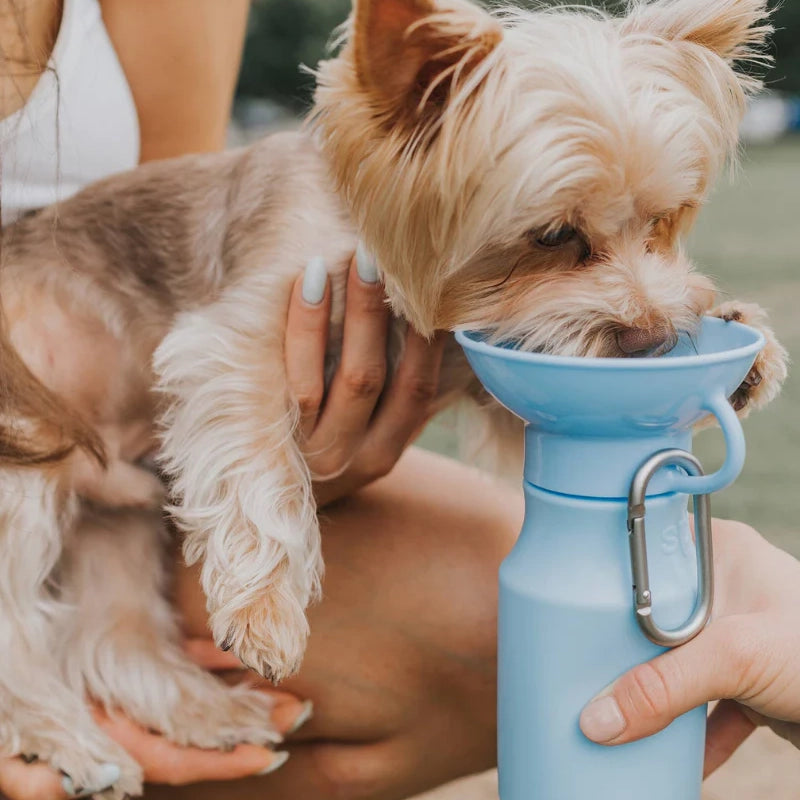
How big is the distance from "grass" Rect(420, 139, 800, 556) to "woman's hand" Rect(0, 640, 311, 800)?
57cm

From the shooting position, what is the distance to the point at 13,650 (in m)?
1.71

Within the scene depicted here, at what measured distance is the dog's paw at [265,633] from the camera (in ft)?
4.46

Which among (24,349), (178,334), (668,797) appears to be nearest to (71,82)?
(24,349)

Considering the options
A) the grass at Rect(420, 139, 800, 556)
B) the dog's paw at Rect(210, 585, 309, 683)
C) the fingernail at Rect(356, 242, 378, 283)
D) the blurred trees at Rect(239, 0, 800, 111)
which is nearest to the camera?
the dog's paw at Rect(210, 585, 309, 683)

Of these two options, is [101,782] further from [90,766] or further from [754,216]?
[754,216]

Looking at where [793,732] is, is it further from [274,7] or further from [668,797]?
[274,7]

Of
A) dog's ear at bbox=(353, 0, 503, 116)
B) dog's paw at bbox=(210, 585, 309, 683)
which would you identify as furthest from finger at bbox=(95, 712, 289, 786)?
dog's ear at bbox=(353, 0, 503, 116)

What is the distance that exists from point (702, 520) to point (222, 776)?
0.89 meters

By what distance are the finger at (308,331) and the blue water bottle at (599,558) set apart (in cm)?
34

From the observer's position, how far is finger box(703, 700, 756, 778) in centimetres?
150

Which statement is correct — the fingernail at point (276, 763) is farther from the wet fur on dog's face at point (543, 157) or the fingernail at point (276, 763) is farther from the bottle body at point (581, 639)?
the wet fur on dog's face at point (543, 157)

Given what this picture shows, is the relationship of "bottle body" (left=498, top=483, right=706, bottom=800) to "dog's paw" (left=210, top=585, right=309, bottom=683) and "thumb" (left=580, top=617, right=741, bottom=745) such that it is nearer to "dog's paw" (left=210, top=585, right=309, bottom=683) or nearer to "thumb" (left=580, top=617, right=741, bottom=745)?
"thumb" (left=580, top=617, right=741, bottom=745)

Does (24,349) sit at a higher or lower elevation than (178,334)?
lower

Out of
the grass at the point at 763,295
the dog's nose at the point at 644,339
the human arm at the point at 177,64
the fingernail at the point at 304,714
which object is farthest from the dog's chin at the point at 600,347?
the human arm at the point at 177,64
